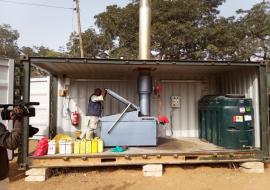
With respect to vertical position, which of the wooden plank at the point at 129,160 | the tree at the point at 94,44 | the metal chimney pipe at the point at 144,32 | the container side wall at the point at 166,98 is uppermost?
the tree at the point at 94,44

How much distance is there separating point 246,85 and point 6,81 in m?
6.13

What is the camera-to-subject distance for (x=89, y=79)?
895cm

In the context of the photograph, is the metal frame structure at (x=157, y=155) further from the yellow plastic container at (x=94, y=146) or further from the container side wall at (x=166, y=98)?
the container side wall at (x=166, y=98)

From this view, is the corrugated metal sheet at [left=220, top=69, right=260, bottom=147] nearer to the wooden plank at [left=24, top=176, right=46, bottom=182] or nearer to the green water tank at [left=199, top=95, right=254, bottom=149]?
the green water tank at [left=199, top=95, right=254, bottom=149]

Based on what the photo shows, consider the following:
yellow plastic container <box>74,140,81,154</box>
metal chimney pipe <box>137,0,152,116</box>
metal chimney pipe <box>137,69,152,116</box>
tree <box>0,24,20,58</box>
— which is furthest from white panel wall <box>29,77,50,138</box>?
tree <box>0,24,20,58</box>

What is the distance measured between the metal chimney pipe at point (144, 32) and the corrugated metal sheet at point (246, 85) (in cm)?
272

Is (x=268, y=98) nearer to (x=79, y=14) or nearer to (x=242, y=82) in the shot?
(x=242, y=82)

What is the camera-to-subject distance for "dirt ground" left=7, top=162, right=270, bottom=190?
18.1 ft

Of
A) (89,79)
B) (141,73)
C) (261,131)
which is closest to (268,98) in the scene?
(261,131)

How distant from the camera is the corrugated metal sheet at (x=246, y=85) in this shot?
6.83m

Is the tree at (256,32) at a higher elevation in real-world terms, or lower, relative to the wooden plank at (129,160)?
higher

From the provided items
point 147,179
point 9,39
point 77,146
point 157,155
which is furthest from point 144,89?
point 9,39

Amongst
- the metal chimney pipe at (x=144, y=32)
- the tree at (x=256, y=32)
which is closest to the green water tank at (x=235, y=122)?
the metal chimney pipe at (x=144, y=32)

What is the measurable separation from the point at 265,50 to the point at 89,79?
17442 millimetres
